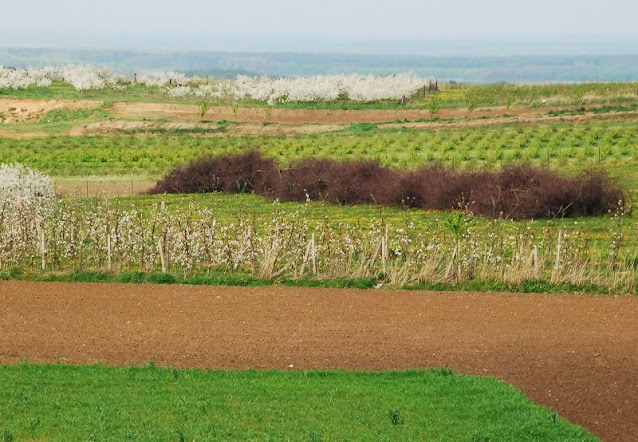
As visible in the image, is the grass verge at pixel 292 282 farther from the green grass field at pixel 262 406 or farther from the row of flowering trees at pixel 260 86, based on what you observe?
the row of flowering trees at pixel 260 86

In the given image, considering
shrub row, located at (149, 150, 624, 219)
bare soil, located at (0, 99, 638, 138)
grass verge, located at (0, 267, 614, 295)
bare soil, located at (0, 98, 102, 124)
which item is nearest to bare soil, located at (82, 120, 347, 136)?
bare soil, located at (0, 99, 638, 138)

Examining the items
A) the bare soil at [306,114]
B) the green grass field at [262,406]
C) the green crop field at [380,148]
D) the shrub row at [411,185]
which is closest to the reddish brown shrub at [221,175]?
the shrub row at [411,185]

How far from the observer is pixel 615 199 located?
31844mm

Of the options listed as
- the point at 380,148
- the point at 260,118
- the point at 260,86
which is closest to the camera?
the point at 380,148

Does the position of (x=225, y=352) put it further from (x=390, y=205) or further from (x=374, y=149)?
(x=374, y=149)

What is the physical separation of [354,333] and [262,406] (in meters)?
4.15

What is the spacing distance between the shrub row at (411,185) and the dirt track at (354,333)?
9.46 metres

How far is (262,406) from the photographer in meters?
11.5

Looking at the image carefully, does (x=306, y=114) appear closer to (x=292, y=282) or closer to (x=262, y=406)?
(x=292, y=282)

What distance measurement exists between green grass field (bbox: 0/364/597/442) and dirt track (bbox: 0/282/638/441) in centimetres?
76

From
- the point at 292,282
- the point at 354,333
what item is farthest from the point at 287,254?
the point at 354,333

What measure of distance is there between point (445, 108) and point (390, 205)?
144 feet

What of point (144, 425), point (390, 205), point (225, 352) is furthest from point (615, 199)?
point (144, 425)

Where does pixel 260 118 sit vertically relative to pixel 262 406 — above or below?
below
